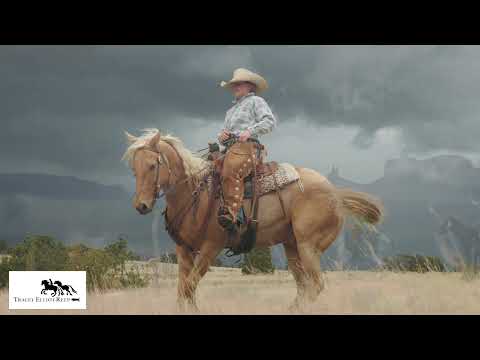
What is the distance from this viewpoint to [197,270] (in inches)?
268

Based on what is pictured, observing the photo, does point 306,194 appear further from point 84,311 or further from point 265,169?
point 84,311

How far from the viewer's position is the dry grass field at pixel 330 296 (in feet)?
22.3

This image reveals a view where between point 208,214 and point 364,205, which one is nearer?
point 208,214

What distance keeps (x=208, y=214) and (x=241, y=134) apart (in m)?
1.07

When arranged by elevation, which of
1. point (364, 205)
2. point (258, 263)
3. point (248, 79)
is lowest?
point (364, 205)

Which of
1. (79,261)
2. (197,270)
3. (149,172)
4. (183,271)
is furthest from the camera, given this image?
(79,261)

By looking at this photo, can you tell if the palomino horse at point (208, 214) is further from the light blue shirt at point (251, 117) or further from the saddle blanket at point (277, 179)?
the light blue shirt at point (251, 117)

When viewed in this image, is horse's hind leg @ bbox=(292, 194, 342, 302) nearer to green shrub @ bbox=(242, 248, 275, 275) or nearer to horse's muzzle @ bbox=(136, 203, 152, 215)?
horse's muzzle @ bbox=(136, 203, 152, 215)

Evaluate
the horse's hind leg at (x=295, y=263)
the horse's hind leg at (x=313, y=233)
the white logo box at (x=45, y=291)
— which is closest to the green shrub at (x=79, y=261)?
the white logo box at (x=45, y=291)

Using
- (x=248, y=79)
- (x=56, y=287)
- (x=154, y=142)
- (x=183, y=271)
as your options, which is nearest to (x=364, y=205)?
(x=248, y=79)

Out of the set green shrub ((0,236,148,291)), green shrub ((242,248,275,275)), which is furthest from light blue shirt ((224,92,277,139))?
green shrub ((242,248,275,275))

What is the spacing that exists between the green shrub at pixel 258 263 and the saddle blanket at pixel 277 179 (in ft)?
10.4

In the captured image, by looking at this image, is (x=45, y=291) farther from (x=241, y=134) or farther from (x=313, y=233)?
(x=313, y=233)

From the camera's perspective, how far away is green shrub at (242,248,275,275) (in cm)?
1022
